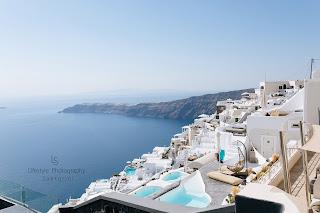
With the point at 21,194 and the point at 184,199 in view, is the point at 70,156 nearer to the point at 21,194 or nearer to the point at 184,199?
the point at 184,199

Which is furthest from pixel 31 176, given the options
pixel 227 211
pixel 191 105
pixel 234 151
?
pixel 191 105

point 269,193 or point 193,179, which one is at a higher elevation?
point 269,193

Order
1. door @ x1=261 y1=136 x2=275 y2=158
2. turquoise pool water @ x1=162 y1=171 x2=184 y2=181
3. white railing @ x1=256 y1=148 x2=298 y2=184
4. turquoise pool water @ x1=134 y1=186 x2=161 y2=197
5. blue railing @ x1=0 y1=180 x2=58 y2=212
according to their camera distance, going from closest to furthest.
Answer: blue railing @ x1=0 y1=180 x2=58 y2=212 < white railing @ x1=256 y1=148 x2=298 y2=184 < turquoise pool water @ x1=134 y1=186 x2=161 y2=197 < door @ x1=261 y1=136 x2=275 y2=158 < turquoise pool water @ x1=162 y1=171 x2=184 y2=181

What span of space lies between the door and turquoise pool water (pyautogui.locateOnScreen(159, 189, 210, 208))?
5660 millimetres

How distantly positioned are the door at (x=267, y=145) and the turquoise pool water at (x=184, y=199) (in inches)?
223

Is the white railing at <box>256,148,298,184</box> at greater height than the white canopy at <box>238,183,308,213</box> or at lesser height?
lesser

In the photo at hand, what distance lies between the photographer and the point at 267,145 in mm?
15727

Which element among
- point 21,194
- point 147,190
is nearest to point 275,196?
point 21,194

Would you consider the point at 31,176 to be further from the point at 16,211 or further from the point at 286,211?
the point at 286,211

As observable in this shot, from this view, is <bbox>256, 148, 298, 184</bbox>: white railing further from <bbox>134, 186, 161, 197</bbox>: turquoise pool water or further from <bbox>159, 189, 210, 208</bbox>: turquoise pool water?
<bbox>134, 186, 161, 197</bbox>: turquoise pool water

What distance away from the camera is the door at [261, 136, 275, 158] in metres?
15.6

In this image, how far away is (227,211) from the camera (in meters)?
3.58

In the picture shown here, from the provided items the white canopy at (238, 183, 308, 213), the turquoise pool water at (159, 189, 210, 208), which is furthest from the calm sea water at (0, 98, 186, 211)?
the white canopy at (238, 183, 308, 213)

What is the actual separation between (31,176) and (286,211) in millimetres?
58153
